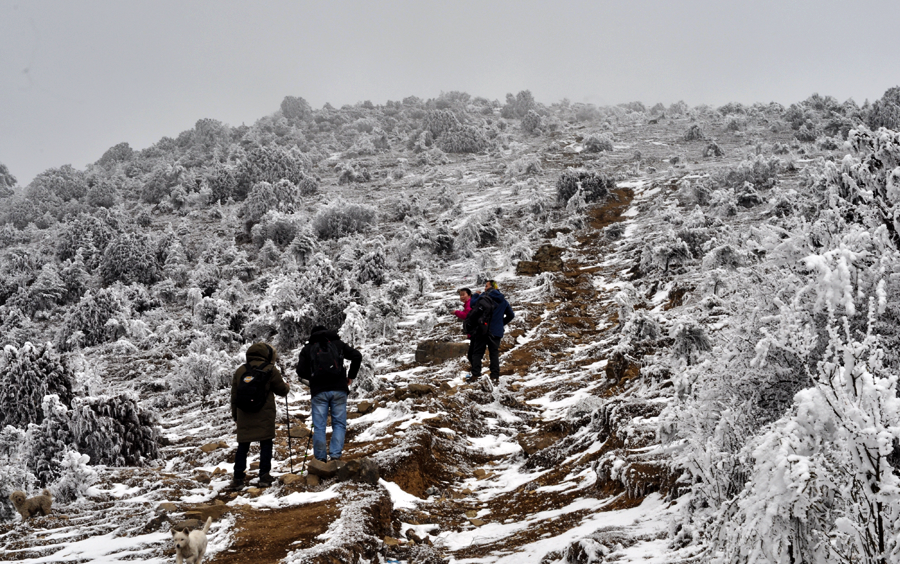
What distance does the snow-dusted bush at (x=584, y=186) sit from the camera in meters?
24.4

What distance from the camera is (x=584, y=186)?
2472 centimetres

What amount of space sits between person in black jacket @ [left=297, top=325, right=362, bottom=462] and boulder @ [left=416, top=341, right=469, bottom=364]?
518 centimetres

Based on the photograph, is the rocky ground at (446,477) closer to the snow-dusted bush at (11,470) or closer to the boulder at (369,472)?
the boulder at (369,472)

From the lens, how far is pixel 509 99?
58.5 meters

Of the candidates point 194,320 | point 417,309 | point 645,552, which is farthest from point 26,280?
point 645,552

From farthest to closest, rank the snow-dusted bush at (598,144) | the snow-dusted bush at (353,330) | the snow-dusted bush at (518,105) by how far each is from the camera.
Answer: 1. the snow-dusted bush at (518,105)
2. the snow-dusted bush at (598,144)
3. the snow-dusted bush at (353,330)

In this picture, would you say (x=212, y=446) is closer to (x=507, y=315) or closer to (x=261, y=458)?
(x=261, y=458)

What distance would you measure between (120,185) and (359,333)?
Answer: 32303 mm

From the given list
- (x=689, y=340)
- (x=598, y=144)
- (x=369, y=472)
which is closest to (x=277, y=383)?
(x=369, y=472)

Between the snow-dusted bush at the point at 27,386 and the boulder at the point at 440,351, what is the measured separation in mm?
6420

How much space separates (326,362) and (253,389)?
0.79 m

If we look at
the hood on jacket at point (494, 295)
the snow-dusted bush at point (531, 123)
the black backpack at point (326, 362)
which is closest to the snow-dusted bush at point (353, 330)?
the hood on jacket at point (494, 295)

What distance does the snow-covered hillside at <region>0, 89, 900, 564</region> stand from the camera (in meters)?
3.12

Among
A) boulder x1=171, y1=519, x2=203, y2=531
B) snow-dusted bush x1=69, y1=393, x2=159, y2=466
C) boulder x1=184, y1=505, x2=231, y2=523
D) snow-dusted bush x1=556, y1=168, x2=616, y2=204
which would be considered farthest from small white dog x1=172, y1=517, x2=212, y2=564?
snow-dusted bush x1=556, y1=168, x2=616, y2=204
